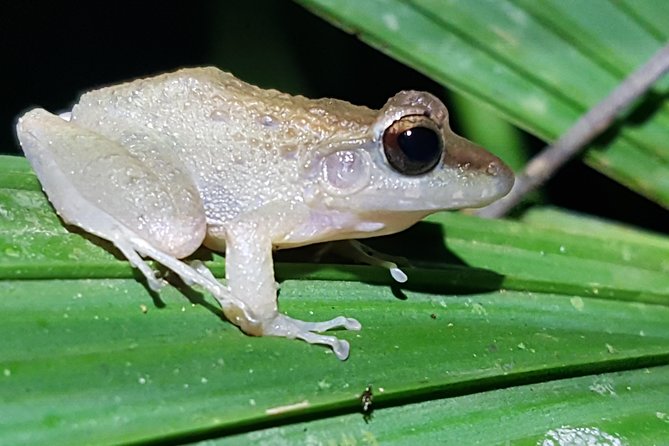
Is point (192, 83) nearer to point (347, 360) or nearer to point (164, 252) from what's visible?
point (164, 252)

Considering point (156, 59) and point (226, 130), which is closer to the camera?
point (226, 130)

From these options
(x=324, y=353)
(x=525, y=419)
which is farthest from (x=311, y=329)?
(x=525, y=419)

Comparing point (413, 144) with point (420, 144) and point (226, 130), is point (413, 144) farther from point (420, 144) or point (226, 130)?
point (226, 130)

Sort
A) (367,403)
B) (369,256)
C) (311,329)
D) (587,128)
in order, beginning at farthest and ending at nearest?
(587,128) < (369,256) < (311,329) < (367,403)

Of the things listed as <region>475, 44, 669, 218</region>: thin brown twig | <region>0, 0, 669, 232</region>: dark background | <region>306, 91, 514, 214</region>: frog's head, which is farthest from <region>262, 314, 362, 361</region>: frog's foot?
<region>0, 0, 669, 232</region>: dark background

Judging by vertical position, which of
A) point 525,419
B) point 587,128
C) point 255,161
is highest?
point 587,128

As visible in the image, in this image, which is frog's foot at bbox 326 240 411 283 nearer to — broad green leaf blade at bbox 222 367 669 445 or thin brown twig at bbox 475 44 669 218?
Result: broad green leaf blade at bbox 222 367 669 445
